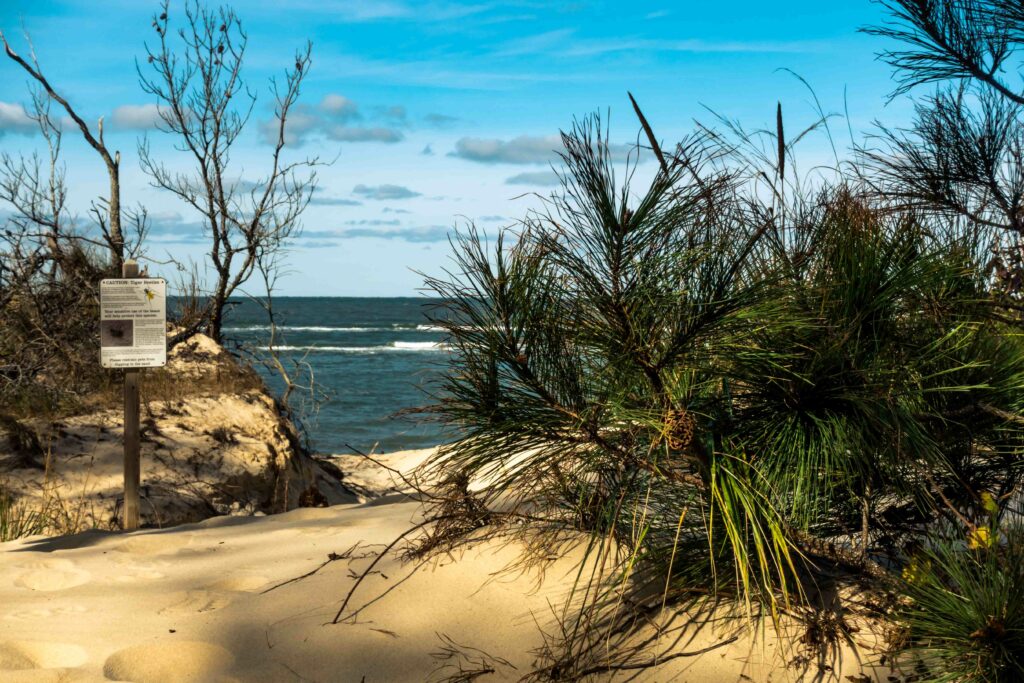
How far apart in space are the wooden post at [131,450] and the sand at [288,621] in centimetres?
137

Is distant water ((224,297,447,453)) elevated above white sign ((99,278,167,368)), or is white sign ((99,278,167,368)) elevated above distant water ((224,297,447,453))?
white sign ((99,278,167,368))

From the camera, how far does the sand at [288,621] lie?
2.95m

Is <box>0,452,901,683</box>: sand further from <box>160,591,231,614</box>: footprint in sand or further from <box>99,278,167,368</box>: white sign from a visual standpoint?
<box>99,278,167,368</box>: white sign

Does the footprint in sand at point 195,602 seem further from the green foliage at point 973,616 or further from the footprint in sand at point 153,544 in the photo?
the green foliage at point 973,616

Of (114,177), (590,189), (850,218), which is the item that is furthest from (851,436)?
(114,177)

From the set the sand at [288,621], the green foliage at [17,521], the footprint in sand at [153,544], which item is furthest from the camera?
the green foliage at [17,521]

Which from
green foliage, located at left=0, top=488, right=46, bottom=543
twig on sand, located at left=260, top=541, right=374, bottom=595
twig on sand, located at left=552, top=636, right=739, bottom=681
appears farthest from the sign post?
twig on sand, located at left=552, top=636, right=739, bottom=681

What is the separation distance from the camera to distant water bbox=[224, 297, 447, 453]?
36.1 feet

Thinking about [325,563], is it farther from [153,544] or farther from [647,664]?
[647,664]

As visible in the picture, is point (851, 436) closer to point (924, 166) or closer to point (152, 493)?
point (924, 166)

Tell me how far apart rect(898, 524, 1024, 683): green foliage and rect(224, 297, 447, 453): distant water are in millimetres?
1547

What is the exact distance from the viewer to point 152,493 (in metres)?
6.54

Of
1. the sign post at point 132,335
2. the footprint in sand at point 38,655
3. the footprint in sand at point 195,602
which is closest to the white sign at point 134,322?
the sign post at point 132,335

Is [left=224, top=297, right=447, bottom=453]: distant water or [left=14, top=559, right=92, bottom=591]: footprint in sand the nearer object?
[left=14, top=559, right=92, bottom=591]: footprint in sand
